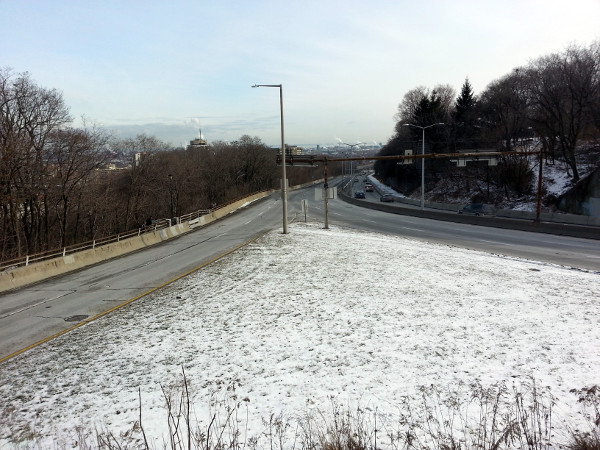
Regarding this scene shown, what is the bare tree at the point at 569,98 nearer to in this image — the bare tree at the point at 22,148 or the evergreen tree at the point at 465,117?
the evergreen tree at the point at 465,117

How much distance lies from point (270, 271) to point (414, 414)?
11222mm

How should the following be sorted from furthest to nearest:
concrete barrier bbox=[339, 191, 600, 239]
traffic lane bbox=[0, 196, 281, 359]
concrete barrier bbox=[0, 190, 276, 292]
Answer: concrete barrier bbox=[339, 191, 600, 239] < concrete barrier bbox=[0, 190, 276, 292] < traffic lane bbox=[0, 196, 281, 359]

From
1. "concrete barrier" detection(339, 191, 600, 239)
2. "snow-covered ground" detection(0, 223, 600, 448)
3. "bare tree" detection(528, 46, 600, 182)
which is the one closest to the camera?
"snow-covered ground" detection(0, 223, 600, 448)

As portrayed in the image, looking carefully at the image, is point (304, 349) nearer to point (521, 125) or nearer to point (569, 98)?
point (569, 98)

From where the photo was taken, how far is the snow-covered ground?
22.3 ft

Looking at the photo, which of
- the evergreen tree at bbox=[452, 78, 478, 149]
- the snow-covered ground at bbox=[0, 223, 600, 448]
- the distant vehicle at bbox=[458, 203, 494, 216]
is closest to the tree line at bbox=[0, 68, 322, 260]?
the snow-covered ground at bbox=[0, 223, 600, 448]

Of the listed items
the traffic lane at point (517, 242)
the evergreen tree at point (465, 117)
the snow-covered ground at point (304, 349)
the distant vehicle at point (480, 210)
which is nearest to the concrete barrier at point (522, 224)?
the traffic lane at point (517, 242)

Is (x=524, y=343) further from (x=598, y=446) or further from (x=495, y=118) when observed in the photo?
(x=495, y=118)

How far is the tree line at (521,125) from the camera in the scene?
4341 centimetres

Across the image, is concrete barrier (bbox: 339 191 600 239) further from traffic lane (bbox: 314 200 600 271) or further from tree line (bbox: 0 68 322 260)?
tree line (bbox: 0 68 322 260)

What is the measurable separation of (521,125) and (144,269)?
61347 millimetres

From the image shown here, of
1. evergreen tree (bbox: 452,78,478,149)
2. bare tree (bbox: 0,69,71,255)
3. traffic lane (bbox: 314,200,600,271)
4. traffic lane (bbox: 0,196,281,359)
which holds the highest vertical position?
evergreen tree (bbox: 452,78,478,149)

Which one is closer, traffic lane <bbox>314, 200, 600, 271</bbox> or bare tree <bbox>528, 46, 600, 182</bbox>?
traffic lane <bbox>314, 200, 600, 271</bbox>

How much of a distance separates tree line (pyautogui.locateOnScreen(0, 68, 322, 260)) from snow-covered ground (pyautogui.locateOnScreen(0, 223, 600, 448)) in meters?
22.2
